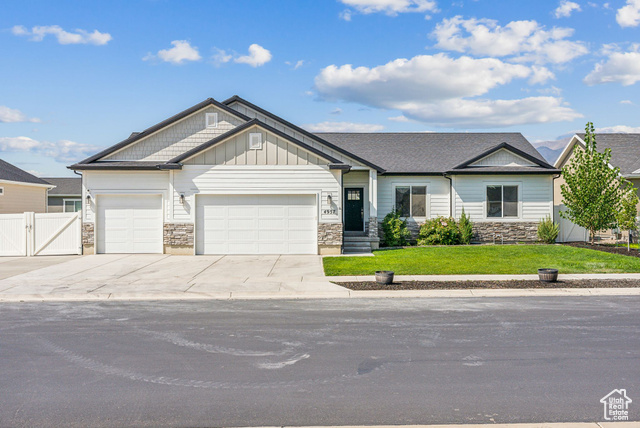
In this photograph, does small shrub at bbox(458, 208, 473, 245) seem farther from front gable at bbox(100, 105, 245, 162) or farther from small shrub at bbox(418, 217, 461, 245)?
front gable at bbox(100, 105, 245, 162)

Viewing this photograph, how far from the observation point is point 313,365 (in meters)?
6.64

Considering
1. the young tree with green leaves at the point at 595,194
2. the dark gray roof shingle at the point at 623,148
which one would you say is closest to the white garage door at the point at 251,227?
the young tree with green leaves at the point at 595,194

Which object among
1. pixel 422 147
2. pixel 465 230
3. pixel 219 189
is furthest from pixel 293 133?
pixel 465 230

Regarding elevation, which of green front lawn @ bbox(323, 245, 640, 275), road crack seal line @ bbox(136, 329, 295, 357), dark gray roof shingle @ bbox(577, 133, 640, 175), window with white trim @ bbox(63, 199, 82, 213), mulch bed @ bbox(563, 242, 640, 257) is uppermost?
dark gray roof shingle @ bbox(577, 133, 640, 175)

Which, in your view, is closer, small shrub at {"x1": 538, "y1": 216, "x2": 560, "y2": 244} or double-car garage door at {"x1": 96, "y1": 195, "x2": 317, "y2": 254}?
double-car garage door at {"x1": 96, "y1": 195, "x2": 317, "y2": 254}

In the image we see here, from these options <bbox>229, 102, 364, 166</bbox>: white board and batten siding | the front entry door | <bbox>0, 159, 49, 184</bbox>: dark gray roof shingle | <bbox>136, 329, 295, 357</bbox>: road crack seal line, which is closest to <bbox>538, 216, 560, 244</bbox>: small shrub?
the front entry door

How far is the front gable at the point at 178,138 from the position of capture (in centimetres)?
2109

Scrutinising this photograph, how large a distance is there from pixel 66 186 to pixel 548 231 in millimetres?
38103

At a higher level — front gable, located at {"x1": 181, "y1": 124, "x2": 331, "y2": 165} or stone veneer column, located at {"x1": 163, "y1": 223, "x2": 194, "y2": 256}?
front gable, located at {"x1": 181, "y1": 124, "x2": 331, "y2": 165}

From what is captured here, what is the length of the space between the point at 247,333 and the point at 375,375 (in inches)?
112

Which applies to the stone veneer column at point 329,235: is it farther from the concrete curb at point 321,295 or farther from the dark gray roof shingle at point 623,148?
the dark gray roof shingle at point 623,148

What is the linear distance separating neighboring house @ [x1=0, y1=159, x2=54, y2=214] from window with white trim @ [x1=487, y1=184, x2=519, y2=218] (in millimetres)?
26208

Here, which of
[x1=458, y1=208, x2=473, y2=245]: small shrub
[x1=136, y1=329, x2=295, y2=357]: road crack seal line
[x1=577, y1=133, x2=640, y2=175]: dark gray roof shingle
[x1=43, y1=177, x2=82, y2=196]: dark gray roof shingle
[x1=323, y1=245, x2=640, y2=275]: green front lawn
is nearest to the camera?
[x1=136, y1=329, x2=295, y2=357]: road crack seal line

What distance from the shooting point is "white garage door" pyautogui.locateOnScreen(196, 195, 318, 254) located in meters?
20.2
